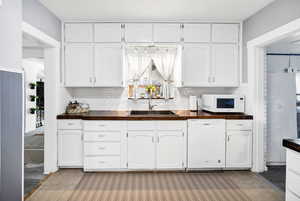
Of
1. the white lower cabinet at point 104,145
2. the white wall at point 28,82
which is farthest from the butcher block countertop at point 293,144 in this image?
the white wall at point 28,82

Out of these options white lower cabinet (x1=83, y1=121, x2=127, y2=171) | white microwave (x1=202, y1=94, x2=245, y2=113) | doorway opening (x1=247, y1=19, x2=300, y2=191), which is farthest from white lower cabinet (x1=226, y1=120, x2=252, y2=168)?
white lower cabinet (x1=83, y1=121, x2=127, y2=171)

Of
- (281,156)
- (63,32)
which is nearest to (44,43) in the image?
(63,32)

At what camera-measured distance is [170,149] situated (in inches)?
148

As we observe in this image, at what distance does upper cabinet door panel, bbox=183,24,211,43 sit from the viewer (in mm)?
4109

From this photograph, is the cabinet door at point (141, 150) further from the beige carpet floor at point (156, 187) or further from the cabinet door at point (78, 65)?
the cabinet door at point (78, 65)

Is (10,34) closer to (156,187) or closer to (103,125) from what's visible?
(103,125)

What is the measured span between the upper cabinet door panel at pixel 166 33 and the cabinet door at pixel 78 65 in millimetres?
1111

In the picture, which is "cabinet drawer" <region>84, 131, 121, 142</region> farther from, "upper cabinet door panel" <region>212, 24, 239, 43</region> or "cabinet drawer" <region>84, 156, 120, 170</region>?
"upper cabinet door panel" <region>212, 24, 239, 43</region>

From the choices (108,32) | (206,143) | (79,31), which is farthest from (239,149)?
(79,31)

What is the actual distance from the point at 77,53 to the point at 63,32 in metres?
0.41

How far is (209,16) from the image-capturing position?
390 centimetres

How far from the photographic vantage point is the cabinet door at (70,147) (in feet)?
12.6

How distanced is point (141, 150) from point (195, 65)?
1.67 metres

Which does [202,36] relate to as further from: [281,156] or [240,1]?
[281,156]
